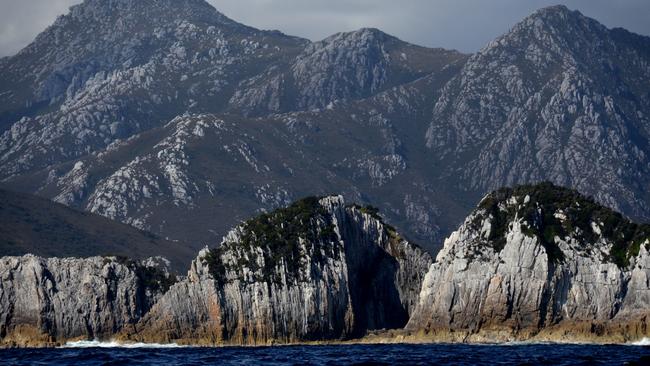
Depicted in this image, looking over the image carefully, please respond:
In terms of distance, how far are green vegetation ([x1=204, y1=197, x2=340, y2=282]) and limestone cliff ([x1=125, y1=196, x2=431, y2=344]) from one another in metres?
0.11

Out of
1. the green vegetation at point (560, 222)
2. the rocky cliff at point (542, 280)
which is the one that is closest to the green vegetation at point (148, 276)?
the rocky cliff at point (542, 280)

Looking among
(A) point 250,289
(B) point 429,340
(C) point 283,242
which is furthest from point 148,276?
(B) point 429,340

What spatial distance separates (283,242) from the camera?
6314 inches

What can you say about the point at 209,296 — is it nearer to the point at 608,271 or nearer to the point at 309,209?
the point at 309,209

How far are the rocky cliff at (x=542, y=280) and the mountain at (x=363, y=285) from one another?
0.15m

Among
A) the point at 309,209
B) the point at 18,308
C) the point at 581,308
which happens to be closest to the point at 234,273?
the point at 309,209

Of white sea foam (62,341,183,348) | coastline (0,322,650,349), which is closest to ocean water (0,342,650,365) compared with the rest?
coastline (0,322,650,349)

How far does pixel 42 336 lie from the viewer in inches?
6176

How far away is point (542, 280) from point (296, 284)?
27.5 m

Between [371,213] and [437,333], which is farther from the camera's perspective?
[371,213]

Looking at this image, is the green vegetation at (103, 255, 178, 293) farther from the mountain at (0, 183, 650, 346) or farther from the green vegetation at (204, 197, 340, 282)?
the green vegetation at (204, 197, 340, 282)

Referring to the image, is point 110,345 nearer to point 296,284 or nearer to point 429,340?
point 296,284

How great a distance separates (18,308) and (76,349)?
1450 centimetres

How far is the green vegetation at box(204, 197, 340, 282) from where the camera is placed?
512 ft
